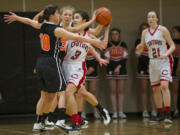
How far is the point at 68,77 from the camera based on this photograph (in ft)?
20.9

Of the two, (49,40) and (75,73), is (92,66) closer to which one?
(75,73)

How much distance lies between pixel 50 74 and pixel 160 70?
2.60m

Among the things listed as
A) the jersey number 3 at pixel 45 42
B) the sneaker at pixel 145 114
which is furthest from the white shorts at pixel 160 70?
the jersey number 3 at pixel 45 42

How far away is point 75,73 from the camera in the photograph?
6.25m

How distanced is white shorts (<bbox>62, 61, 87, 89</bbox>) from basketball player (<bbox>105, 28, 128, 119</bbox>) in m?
2.89

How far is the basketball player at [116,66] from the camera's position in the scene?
9266 millimetres

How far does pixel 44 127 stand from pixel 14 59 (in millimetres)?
3609

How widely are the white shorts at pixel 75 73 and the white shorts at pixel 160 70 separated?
1795 millimetres

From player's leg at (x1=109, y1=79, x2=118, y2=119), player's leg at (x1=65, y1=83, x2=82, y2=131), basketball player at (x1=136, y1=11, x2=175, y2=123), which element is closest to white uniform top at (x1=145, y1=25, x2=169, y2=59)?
basketball player at (x1=136, y1=11, x2=175, y2=123)

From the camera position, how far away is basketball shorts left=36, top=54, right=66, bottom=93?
5.82 metres

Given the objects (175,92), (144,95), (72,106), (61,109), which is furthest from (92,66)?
(72,106)

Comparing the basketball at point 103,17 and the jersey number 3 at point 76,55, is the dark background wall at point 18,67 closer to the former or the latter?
the jersey number 3 at point 76,55

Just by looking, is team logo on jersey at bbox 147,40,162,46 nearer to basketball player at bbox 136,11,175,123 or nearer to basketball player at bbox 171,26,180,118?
basketball player at bbox 136,11,175,123

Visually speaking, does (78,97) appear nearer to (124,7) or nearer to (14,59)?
(14,59)
